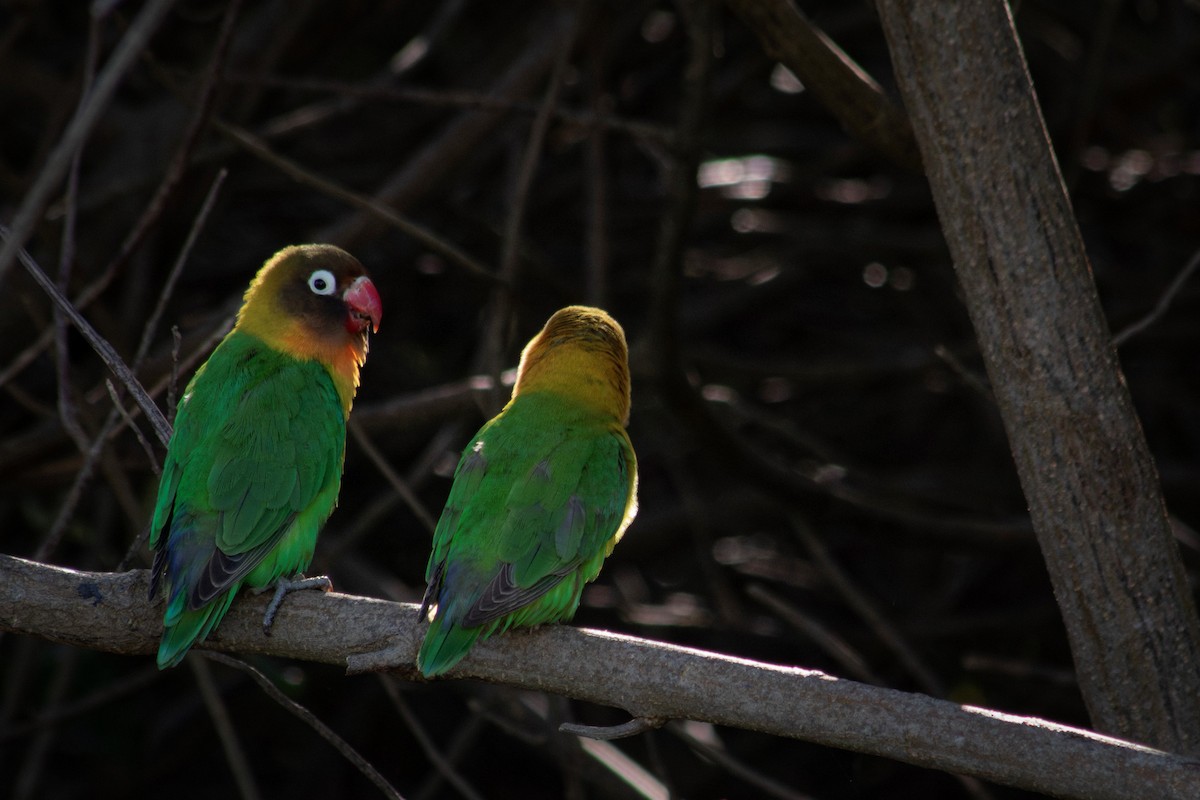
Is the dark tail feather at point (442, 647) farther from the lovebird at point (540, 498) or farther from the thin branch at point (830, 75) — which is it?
the thin branch at point (830, 75)

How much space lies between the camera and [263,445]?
122 inches

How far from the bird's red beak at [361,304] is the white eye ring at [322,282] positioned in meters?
0.04

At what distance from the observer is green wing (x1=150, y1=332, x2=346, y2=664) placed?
8.77 feet

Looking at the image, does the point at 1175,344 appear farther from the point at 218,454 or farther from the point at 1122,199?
the point at 218,454

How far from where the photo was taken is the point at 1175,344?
5.55 metres

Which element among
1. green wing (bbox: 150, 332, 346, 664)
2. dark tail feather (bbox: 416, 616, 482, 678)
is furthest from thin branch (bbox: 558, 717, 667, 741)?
green wing (bbox: 150, 332, 346, 664)

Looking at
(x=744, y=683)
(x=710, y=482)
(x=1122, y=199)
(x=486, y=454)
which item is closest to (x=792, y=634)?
(x=710, y=482)

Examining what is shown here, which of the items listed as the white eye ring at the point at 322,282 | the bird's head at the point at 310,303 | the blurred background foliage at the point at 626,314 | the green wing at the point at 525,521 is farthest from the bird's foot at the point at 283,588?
the blurred background foliage at the point at 626,314

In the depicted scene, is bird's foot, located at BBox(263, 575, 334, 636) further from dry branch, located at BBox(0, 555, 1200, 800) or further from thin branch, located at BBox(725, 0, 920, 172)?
thin branch, located at BBox(725, 0, 920, 172)

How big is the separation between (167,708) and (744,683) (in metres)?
3.92

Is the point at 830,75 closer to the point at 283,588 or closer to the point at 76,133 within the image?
the point at 283,588

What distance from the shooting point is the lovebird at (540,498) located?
2629mm

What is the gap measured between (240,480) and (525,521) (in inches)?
28.5

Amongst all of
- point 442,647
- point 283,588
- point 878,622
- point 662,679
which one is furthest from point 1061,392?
point 878,622
